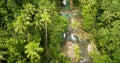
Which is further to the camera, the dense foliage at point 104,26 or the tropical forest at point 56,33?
the dense foliage at point 104,26

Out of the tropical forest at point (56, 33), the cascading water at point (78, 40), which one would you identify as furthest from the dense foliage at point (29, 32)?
the cascading water at point (78, 40)

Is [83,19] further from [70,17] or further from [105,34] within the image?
[105,34]

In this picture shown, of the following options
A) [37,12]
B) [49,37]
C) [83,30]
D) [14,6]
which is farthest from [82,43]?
[14,6]

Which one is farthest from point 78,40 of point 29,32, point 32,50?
point 32,50

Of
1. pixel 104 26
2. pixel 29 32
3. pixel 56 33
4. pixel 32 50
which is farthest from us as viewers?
pixel 104 26

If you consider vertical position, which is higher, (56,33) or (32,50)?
(56,33)

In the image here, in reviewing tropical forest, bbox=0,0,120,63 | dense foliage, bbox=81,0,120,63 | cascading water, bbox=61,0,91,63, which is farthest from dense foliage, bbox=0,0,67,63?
dense foliage, bbox=81,0,120,63

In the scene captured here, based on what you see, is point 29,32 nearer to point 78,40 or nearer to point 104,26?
point 78,40

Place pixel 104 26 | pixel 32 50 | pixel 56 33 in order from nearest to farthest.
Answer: pixel 32 50
pixel 56 33
pixel 104 26

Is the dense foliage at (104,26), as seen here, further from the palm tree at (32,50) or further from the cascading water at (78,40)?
the palm tree at (32,50)
